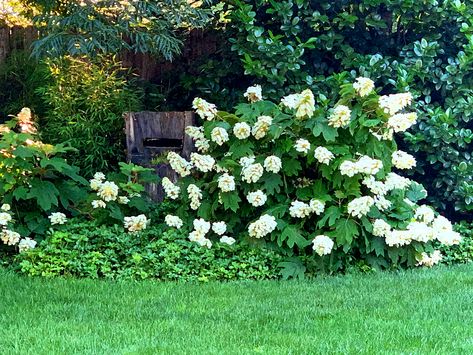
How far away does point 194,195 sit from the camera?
4.18 m

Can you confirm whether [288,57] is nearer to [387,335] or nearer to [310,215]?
[310,215]

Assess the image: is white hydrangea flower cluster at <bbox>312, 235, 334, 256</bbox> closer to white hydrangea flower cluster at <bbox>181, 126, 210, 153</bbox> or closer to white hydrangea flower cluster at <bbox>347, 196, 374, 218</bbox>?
white hydrangea flower cluster at <bbox>347, 196, 374, 218</bbox>

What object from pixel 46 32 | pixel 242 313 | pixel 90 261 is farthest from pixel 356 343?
pixel 46 32

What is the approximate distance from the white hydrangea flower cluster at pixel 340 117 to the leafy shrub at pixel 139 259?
3.21 feet

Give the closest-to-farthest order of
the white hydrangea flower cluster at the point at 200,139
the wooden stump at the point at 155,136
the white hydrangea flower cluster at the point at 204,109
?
the white hydrangea flower cluster at the point at 204,109 → the white hydrangea flower cluster at the point at 200,139 → the wooden stump at the point at 155,136

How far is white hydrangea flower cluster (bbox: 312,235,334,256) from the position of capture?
3.72 meters

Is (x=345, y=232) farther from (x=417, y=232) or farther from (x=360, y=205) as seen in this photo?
(x=417, y=232)

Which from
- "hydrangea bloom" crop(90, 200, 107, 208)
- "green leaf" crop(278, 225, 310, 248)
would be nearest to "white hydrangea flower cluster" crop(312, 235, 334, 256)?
"green leaf" crop(278, 225, 310, 248)

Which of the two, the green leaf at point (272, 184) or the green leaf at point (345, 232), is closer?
the green leaf at point (345, 232)

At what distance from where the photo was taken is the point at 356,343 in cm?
251

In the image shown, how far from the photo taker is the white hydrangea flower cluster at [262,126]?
4.02 m

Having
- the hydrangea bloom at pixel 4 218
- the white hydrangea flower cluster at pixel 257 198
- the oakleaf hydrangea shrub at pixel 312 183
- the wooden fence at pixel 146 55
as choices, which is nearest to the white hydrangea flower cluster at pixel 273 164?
the oakleaf hydrangea shrub at pixel 312 183

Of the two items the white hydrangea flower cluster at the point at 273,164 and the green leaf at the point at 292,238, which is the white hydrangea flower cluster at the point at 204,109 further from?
the green leaf at the point at 292,238

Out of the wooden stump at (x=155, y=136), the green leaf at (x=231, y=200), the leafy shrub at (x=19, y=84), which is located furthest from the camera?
the leafy shrub at (x=19, y=84)
